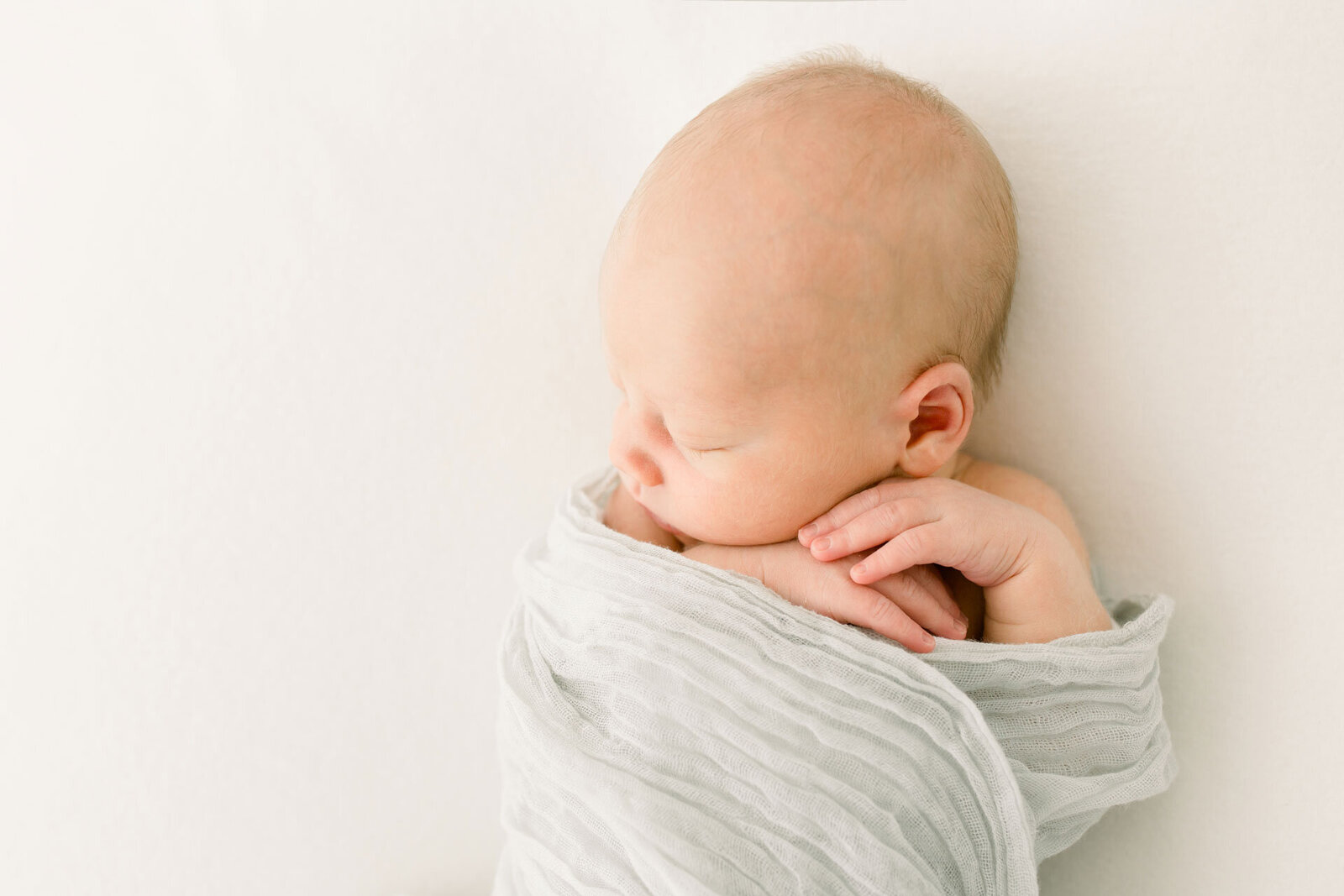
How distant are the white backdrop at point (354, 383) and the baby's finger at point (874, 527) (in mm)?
264

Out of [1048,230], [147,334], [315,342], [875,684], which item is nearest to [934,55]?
[1048,230]

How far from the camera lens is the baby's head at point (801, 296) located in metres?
0.86

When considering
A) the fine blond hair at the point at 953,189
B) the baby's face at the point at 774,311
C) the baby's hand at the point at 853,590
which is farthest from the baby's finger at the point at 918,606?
the fine blond hair at the point at 953,189

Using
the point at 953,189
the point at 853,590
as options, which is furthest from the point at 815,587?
the point at 953,189

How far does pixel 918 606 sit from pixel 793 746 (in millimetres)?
203

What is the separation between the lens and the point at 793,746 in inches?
33.4

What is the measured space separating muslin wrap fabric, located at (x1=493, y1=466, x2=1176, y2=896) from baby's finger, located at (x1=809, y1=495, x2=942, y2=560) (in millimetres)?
68

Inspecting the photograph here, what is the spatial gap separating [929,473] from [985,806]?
33 centimetres

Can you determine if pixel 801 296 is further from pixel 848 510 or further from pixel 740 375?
pixel 848 510

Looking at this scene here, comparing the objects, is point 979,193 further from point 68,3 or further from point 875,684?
point 68,3

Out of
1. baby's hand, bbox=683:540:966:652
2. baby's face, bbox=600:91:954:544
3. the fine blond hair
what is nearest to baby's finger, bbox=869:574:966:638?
baby's hand, bbox=683:540:966:652

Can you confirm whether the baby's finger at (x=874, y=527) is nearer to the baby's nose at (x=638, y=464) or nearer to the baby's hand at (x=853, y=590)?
the baby's hand at (x=853, y=590)

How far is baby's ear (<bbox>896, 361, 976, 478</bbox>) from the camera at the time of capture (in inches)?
36.3

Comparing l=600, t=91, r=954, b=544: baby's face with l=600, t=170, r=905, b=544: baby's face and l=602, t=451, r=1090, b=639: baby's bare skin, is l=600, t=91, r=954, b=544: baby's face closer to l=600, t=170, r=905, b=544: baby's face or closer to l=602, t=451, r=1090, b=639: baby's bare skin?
l=600, t=170, r=905, b=544: baby's face
